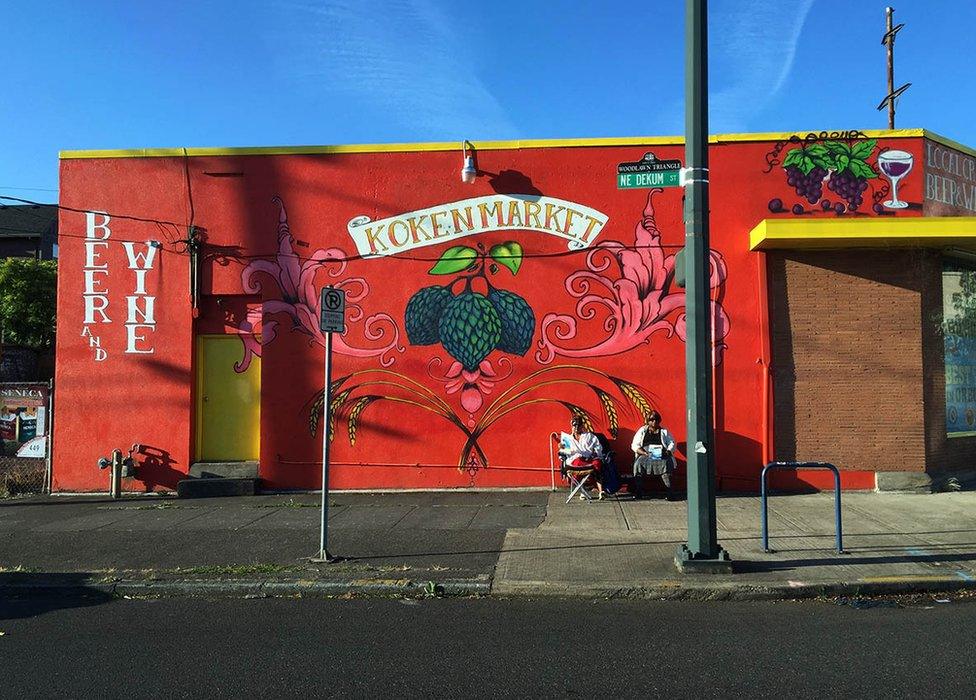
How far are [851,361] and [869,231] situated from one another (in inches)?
75.7

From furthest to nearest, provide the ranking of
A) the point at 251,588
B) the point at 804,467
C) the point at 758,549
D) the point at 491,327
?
the point at 491,327, the point at 758,549, the point at 804,467, the point at 251,588

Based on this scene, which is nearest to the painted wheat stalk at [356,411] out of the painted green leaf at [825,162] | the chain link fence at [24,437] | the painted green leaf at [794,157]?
the chain link fence at [24,437]

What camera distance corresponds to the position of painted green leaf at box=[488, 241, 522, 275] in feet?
39.3

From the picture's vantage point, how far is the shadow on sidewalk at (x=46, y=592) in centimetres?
686

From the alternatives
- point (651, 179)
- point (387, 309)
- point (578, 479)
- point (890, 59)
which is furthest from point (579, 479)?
point (890, 59)

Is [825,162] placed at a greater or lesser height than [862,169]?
greater

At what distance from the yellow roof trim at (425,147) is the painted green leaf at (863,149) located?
0.10 meters

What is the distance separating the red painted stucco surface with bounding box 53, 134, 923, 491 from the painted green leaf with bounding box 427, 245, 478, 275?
0.33 feet

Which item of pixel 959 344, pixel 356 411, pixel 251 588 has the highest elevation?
pixel 959 344

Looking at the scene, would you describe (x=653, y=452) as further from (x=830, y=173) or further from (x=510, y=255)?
(x=830, y=173)

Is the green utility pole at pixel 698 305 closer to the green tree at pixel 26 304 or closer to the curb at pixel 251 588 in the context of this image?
the curb at pixel 251 588

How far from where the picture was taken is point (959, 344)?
481 inches

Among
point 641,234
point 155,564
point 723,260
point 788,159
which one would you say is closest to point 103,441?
point 155,564

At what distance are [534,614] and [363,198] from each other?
25.8 feet
